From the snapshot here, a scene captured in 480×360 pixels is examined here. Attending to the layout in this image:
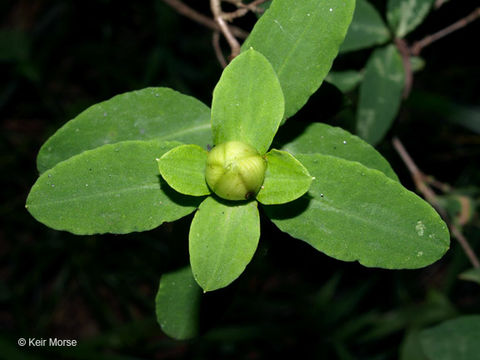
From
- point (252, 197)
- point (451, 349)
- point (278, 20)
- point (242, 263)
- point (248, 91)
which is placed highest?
point (278, 20)

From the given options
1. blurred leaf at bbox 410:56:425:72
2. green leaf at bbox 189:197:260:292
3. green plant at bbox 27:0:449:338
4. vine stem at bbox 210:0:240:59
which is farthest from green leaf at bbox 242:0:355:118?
blurred leaf at bbox 410:56:425:72

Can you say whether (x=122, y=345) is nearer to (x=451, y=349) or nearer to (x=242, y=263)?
(x=451, y=349)

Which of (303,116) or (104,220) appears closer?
(104,220)

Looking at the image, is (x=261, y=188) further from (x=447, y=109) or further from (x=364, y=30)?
(x=447, y=109)

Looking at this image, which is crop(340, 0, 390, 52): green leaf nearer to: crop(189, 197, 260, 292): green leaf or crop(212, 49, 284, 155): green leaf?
crop(212, 49, 284, 155): green leaf

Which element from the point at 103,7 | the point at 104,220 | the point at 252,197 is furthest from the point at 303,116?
the point at 103,7

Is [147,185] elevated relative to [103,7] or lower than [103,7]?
elevated

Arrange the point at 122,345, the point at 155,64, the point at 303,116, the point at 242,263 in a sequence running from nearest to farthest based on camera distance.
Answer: the point at 242,263
the point at 303,116
the point at 122,345
the point at 155,64

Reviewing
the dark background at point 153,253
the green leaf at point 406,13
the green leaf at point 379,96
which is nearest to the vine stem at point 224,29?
the green leaf at point 379,96
